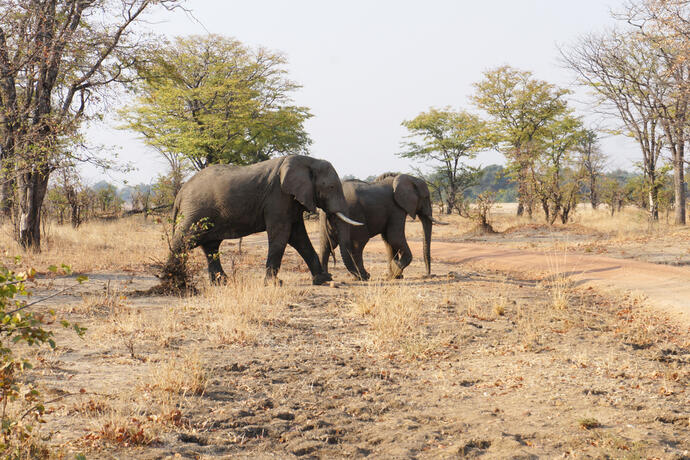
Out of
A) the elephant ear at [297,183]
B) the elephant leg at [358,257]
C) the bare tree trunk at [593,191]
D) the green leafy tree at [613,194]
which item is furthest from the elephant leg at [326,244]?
the bare tree trunk at [593,191]

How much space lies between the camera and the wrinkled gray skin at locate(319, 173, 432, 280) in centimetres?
1131

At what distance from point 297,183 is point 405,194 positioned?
2713 mm

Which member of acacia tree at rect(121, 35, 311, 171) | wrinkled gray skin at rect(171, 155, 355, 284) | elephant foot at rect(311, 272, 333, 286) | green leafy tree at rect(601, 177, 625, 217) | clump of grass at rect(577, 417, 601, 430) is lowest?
clump of grass at rect(577, 417, 601, 430)

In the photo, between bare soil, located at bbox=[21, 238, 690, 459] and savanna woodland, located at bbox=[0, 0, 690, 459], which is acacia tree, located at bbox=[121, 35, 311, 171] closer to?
savanna woodland, located at bbox=[0, 0, 690, 459]

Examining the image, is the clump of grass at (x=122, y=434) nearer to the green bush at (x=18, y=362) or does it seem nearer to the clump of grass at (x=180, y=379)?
the green bush at (x=18, y=362)

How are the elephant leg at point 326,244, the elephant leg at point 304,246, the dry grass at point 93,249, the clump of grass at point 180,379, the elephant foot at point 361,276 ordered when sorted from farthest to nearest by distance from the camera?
the dry grass at point 93,249, the elephant leg at point 326,244, the elephant foot at point 361,276, the elephant leg at point 304,246, the clump of grass at point 180,379

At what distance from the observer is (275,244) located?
32.1ft

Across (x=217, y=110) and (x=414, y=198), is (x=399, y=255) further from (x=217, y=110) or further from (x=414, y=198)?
(x=217, y=110)

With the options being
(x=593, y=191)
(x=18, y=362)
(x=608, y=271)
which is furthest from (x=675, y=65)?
(x=593, y=191)

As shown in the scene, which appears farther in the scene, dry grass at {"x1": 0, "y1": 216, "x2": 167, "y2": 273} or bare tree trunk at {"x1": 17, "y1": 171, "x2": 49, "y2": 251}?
bare tree trunk at {"x1": 17, "y1": 171, "x2": 49, "y2": 251}

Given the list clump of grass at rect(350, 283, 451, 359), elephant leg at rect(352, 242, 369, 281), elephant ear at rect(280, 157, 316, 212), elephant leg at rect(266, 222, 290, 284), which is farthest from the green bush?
elephant leg at rect(352, 242, 369, 281)

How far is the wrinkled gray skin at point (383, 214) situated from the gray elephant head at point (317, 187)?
0.64 m

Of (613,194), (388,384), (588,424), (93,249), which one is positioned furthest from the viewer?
(613,194)

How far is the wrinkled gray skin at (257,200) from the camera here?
32.1 feet
